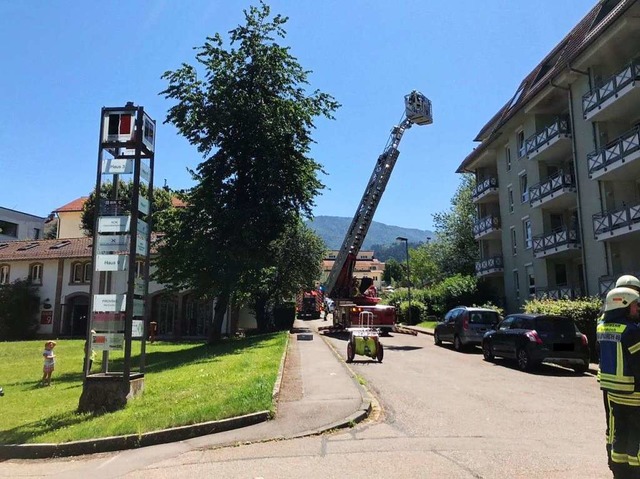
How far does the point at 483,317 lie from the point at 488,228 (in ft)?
61.6

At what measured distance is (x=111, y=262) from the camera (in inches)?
407

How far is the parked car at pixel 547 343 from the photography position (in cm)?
1415

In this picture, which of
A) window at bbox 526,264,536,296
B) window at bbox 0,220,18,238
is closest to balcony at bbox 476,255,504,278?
window at bbox 526,264,536,296

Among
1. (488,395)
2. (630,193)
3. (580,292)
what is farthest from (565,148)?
(488,395)

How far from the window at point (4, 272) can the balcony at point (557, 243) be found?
137ft

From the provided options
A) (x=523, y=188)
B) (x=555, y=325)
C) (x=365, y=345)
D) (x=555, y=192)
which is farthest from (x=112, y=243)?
(x=523, y=188)

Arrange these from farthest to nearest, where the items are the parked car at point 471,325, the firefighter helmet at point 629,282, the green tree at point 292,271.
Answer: the green tree at point 292,271
the parked car at point 471,325
the firefighter helmet at point 629,282

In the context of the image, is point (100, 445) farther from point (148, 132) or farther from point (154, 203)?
point (154, 203)

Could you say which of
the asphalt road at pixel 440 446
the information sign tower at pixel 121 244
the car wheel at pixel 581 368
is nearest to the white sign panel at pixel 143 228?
the information sign tower at pixel 121 244

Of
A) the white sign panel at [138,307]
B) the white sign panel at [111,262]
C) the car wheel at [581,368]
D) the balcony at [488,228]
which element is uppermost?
the balcony at [488,228]

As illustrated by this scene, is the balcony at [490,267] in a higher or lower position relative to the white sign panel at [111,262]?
higher

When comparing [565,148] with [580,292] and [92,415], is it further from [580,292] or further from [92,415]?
[92,415]

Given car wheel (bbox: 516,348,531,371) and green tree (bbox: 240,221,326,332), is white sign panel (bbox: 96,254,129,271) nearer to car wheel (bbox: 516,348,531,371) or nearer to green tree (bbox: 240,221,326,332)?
car wheel (bbox: 516,348,531,371)

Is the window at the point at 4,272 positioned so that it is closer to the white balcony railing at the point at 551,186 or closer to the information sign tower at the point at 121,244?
the information sign tower at the point at 121,244
